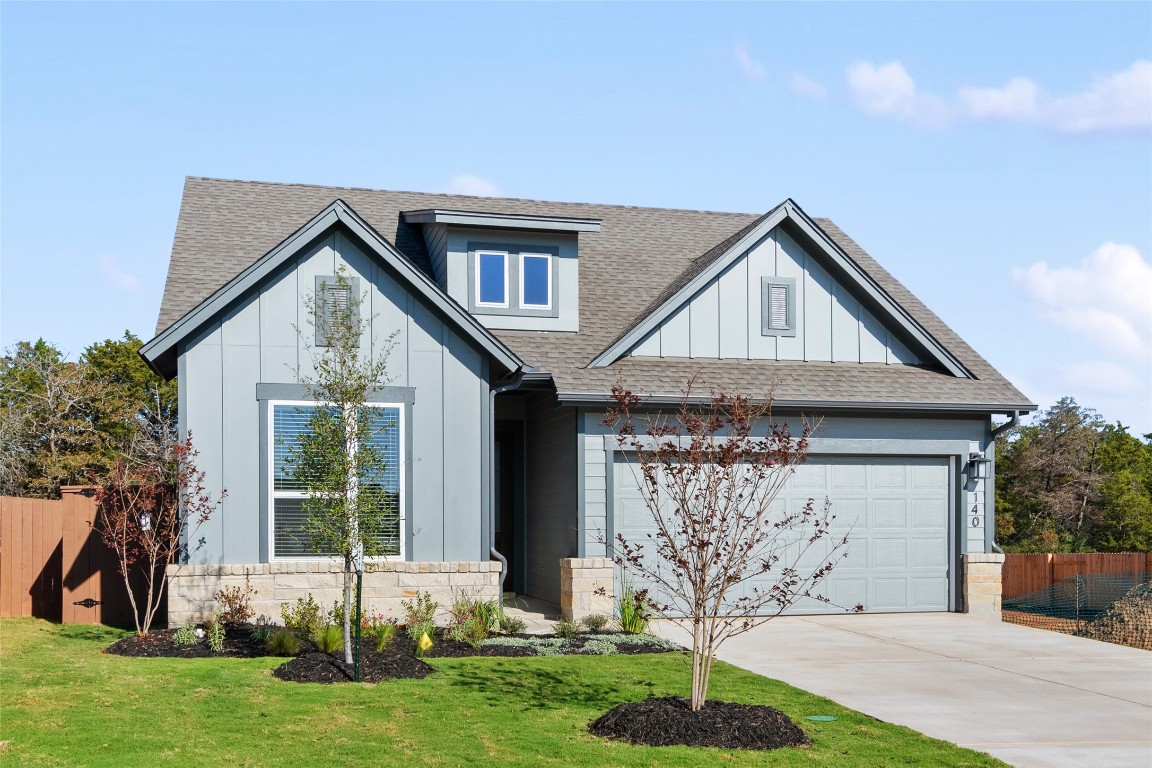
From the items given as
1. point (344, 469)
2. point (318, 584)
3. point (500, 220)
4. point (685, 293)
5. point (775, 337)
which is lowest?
point (318, 584)

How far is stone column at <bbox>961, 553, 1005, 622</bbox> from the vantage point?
17.5 m

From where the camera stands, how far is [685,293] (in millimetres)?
17344

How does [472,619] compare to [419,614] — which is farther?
[419,614]

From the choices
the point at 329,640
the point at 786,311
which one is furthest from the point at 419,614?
the point at 786,311

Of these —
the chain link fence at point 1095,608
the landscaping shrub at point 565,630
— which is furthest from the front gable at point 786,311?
the landscaping shrub at point 565,630

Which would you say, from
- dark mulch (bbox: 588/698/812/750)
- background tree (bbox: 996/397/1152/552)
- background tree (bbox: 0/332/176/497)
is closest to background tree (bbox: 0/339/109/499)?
background tree (bbox: 0/332/176/497)

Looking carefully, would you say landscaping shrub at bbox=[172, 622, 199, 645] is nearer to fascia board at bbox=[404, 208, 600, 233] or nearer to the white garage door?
fascia board at bbox=[404, 208, 600, 233]

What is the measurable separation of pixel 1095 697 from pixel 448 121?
36.7 ft

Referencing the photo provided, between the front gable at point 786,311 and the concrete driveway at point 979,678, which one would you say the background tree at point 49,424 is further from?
the concrete driveway at point 979,678

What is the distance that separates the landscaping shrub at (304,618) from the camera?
1308 cm

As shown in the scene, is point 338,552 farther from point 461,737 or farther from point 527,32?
point 527,32

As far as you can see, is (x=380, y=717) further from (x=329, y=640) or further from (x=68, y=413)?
(x=68, y=413)

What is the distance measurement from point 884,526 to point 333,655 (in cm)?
901

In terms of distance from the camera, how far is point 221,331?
1462 centimetres
